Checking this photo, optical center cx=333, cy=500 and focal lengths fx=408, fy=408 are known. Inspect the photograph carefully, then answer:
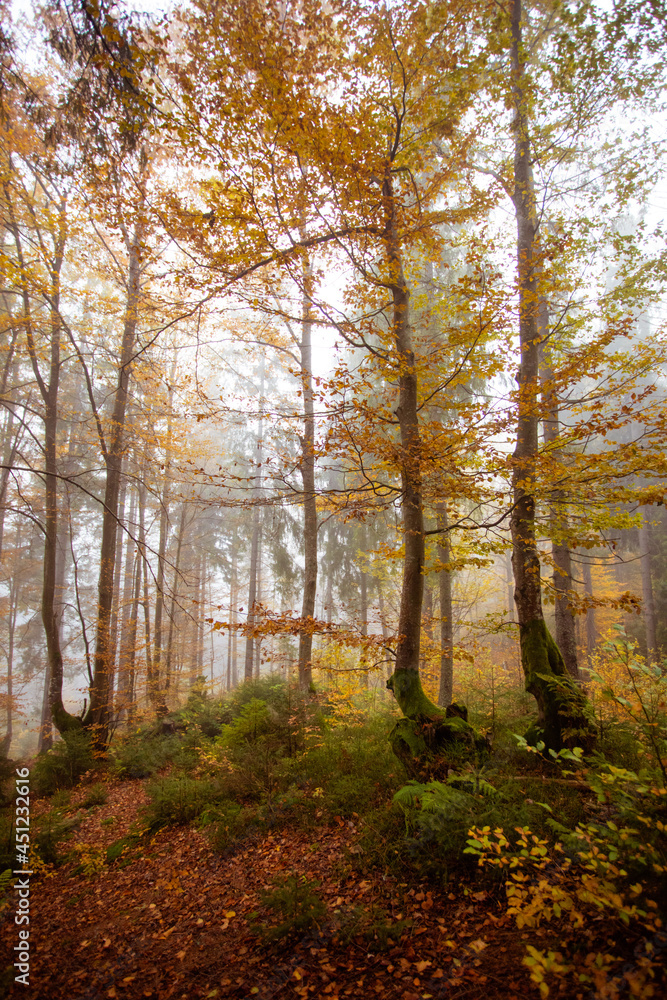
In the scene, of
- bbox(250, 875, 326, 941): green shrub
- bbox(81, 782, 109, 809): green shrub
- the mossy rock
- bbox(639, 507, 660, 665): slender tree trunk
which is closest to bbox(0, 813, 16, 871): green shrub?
bbox(81, 782, 109, 809): green shrub

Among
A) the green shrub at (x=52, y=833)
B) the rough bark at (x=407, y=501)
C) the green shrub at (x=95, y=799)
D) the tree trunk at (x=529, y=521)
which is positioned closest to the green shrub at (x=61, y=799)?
the green shrub at (x=95, y=799)

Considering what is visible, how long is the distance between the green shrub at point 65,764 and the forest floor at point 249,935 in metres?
3.36

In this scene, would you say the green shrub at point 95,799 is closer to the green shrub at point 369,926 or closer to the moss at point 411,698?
the moss at point 411,698

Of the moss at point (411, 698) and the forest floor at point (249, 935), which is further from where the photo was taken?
the moss at point (411, 698)

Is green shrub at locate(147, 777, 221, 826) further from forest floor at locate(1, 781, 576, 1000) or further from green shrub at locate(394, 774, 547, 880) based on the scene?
green shrub at locate(394, 774, 547, 880)

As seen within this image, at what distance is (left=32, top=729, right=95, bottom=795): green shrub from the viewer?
7.54m

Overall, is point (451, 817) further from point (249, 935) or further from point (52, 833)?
point (52, 833)

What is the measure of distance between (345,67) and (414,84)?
945mm

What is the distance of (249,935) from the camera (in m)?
3.25

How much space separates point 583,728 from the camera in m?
4.49

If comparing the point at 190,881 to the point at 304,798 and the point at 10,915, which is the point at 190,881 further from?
the point at 10,915

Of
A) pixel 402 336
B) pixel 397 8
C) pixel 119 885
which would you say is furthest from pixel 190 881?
pixel 397 8

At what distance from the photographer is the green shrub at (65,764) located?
7.54m

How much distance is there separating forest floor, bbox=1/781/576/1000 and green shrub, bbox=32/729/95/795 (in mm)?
3362
